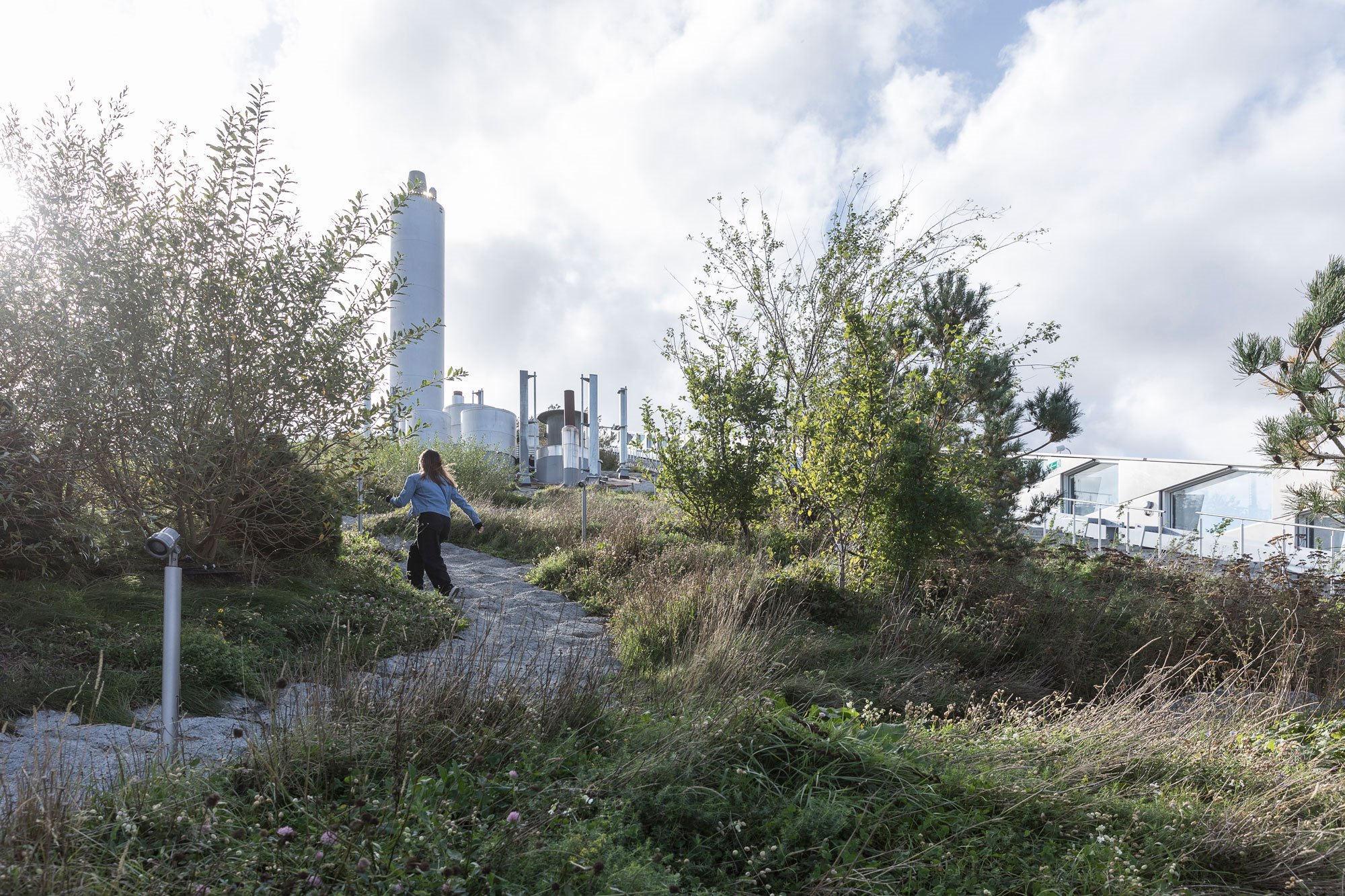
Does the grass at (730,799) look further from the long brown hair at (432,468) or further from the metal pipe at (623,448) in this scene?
the metal pipe at (623,448)

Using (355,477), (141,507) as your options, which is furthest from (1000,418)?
(141,507)

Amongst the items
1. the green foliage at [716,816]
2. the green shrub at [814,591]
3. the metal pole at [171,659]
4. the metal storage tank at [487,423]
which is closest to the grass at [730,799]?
the green foliage at [716,816]

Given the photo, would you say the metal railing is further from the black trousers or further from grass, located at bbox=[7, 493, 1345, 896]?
the black trousers

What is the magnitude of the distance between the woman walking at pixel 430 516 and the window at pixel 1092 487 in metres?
23.2

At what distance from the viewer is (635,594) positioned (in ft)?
23.8

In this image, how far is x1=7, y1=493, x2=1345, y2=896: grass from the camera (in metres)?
2.32

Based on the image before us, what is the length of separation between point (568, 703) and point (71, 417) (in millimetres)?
4022

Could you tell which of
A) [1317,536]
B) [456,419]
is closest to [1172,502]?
[1317,536]

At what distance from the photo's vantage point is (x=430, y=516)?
8.01 meters

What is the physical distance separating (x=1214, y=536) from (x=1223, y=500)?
711 cm

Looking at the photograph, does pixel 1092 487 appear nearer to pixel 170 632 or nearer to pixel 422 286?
pixel 422 286

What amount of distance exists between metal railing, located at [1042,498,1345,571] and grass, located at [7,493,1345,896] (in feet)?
19.8

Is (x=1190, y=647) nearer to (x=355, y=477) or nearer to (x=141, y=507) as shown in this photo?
(x=355, y=477)

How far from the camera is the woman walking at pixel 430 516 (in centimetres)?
799
